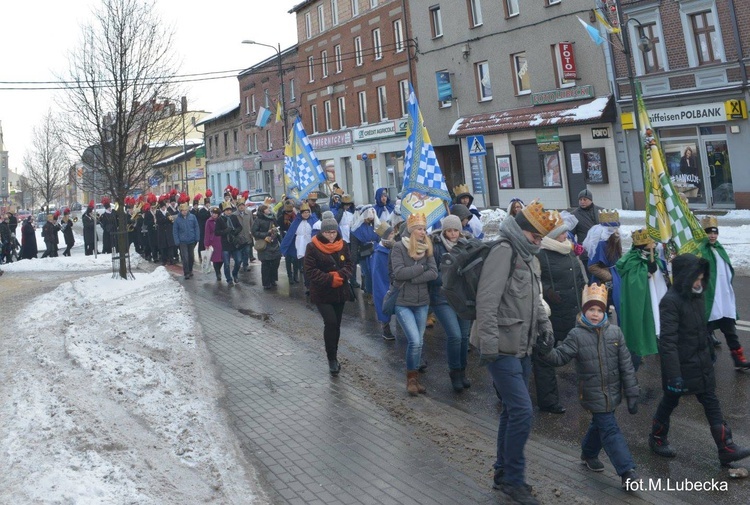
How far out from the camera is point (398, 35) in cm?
3897

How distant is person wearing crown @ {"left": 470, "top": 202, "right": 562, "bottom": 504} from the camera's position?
193 inches

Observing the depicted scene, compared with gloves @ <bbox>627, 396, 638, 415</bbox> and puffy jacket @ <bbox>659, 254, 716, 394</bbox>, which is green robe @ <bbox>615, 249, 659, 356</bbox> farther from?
gloves @ <bbox>627, 396, 638, 415</bbox>

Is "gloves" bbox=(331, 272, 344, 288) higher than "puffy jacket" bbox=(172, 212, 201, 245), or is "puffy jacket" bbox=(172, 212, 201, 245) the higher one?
"puffy jacket" bbox=(172, 212, 201, 245)

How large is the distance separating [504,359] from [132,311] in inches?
349

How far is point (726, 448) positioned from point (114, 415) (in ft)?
16.6

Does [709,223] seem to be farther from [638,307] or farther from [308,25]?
[308,25]

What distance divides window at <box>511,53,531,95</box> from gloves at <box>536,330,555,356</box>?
26.9 m

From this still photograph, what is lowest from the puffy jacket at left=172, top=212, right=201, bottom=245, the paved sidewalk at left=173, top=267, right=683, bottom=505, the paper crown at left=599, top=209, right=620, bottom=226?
the paved sidewalk at left=173, top=267, right=683, bottom=505

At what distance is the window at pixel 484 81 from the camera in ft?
108

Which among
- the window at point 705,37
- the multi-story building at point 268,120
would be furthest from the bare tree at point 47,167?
the window at point 705,37

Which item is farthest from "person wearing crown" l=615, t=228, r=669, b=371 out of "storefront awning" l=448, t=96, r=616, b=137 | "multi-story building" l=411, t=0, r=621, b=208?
"storefront awning" l=448, t=96, r=616, b=137

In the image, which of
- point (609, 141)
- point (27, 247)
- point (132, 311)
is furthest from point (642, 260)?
point (27, 247)

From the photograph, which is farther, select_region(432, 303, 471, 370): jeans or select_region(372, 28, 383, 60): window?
select_region(372, 28, 383, 60): window

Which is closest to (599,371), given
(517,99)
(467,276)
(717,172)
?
(467,276)
